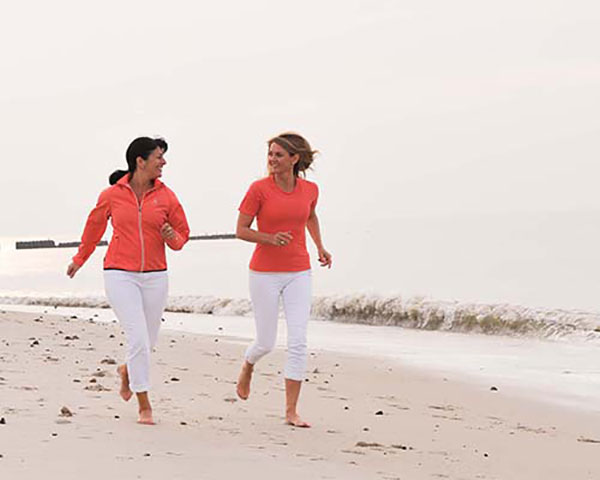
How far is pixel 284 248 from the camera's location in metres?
6.71

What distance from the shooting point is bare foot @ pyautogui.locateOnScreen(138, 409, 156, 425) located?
246 inches

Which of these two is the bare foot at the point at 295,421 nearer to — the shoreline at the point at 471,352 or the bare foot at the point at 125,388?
the bare foot at the point at 125,388

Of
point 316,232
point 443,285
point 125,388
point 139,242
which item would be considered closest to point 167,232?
point 139,242

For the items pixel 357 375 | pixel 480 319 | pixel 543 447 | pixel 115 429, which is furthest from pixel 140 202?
pixel 480 319

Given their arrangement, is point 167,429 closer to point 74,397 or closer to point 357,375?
point 74,397

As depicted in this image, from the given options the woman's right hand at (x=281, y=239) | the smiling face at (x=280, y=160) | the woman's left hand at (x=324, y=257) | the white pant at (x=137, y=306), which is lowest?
the white pant at (x=137, y=306)

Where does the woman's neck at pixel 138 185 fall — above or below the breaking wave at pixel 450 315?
above

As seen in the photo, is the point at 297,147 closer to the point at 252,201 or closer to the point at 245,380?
the point at 252,201

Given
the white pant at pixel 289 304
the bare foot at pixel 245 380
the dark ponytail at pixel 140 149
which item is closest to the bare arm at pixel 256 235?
the white pant at pixel 289 304

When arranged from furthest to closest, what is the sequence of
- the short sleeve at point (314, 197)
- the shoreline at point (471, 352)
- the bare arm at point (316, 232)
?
the shoreline at point (471, 352) < the bare arm at point (316, 232) < the short sleeve at point (314, 197)

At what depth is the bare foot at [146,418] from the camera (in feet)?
20.5

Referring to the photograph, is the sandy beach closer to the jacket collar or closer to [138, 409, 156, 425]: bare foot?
[138, 409, 156, 425]: bare foot

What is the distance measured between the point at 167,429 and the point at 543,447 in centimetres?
248

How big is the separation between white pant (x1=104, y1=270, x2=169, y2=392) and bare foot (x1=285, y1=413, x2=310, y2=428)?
995 mm
